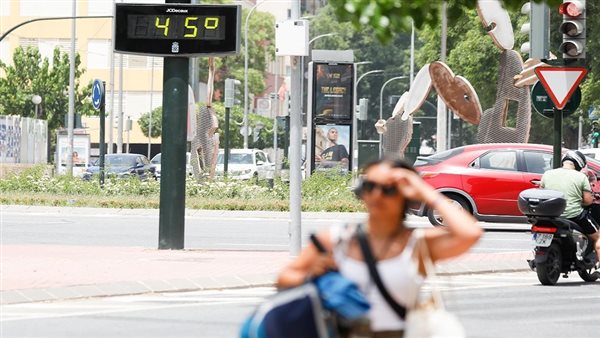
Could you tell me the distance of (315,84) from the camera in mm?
44125

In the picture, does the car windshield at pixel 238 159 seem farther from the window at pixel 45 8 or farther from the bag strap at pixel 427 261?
the bag strap at pixel 427 261

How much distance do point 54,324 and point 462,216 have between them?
23.5ft

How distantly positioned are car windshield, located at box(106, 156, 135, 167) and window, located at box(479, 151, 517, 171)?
29563mm

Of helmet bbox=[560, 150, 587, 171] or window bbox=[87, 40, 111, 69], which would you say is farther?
window bbox=[87, 40, 111, 69]

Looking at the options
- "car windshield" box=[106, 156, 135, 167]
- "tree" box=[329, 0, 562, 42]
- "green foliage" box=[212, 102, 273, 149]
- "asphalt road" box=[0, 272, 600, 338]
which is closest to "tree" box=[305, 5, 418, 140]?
"green foliage" box=[212, 102, 273, 149]

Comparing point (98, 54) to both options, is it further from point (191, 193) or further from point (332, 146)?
point (191, 193)

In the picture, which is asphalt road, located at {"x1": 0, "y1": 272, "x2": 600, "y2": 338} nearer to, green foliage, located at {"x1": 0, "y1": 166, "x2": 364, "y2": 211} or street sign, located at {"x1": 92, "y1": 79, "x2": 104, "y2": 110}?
green foliage, located at {"x1": 0, "y1": 166, "x2": 364, "y2": 211}

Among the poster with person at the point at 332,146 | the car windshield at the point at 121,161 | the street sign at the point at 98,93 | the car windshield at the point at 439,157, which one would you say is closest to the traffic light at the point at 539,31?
the car windshield at the point at 439,157

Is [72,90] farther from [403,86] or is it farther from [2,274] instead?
[403,86]

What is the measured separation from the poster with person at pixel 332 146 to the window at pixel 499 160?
17.0m

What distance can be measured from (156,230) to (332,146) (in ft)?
57.4

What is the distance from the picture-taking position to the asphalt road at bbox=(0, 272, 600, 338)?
1215 cm

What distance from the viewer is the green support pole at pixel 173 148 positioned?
19.5 m

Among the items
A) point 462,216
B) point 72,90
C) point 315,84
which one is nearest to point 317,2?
point 72,90
